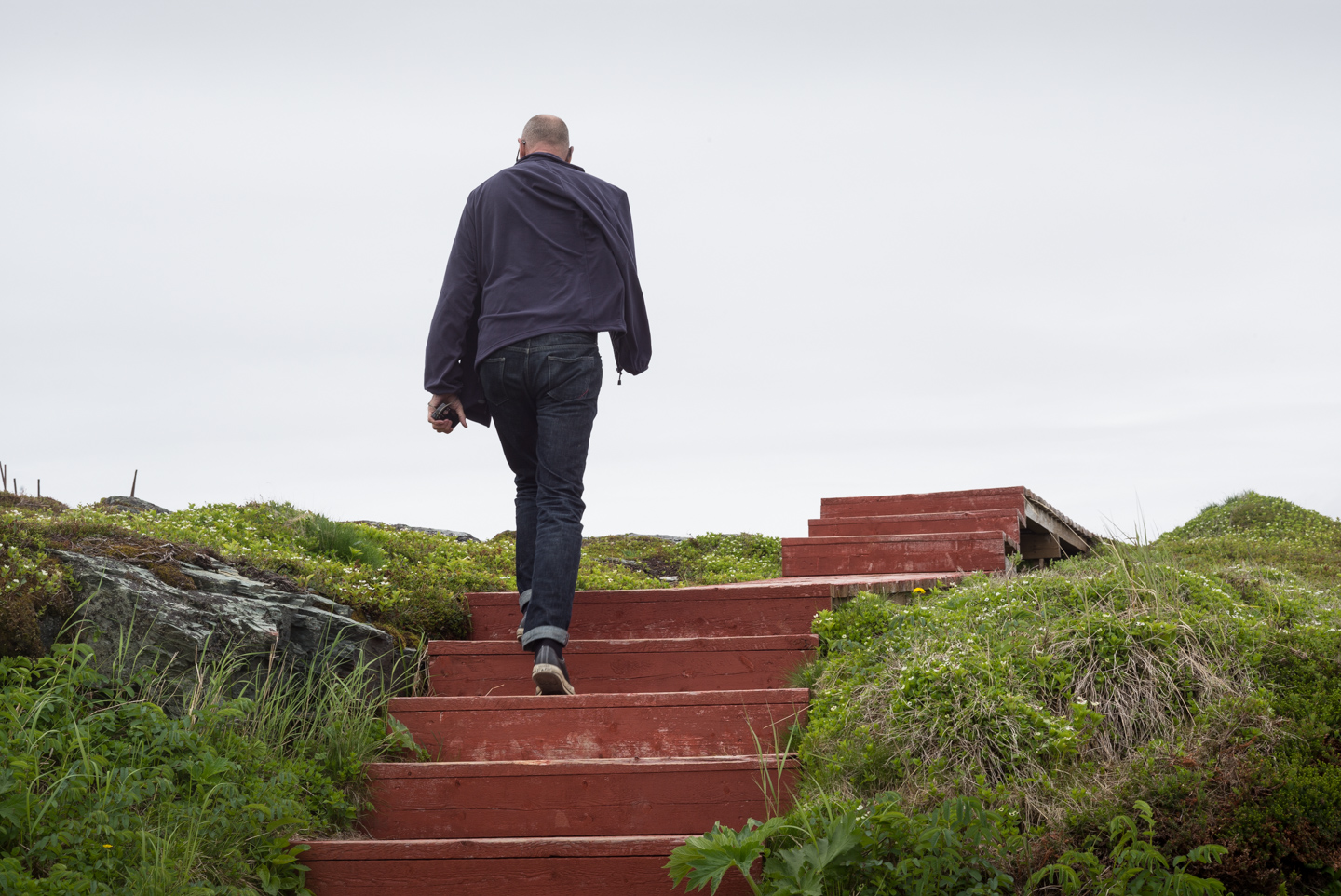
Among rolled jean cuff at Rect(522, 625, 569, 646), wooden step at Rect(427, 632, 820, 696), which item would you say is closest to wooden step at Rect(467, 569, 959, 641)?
wooden step at Rect(427, 632, 820, 696)

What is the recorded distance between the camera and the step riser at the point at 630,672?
4.52 m

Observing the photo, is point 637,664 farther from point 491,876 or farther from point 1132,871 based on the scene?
point 1132,871

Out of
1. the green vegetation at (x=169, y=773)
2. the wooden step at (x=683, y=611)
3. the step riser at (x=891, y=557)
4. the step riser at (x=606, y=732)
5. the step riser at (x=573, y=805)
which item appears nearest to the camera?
the green vegetation at (x=169, y=773)

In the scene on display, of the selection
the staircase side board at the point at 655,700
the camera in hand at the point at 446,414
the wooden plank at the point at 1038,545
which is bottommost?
the staircase side board at the point at 655,700

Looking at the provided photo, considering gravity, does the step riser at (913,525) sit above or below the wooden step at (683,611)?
above

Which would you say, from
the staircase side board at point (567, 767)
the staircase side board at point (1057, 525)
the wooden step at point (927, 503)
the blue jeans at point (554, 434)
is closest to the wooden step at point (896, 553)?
the wooden step at point (927, 503)

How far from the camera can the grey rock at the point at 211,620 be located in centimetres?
374

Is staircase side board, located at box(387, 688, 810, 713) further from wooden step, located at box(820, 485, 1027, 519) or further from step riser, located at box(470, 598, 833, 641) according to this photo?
wooden step, located at box(820, 485, 1027, 519)

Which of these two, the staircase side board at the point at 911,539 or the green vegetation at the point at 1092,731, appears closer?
the green vegetation at the point at 1092,731

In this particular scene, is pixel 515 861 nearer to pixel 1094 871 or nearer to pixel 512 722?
pixel 512 722

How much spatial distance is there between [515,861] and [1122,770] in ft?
6.27

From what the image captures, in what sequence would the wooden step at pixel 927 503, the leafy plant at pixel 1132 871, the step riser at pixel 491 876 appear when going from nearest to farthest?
the leafy plant at pixel 1132 871 → the step riser at pixel 491 876 → the wooden step at pixel 927 503

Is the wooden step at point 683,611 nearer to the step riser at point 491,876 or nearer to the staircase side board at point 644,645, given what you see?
the staircase side board at point 644,645

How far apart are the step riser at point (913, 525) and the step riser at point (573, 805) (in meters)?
3.65
